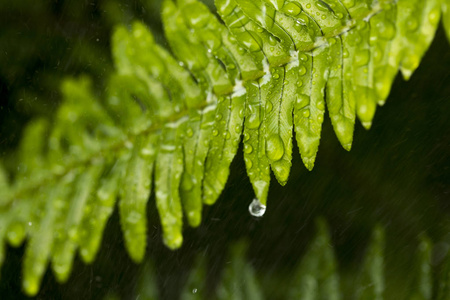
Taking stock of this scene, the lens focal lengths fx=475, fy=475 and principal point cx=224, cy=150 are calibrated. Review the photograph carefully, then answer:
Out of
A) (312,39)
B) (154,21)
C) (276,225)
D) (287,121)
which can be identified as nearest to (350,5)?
(312,39)

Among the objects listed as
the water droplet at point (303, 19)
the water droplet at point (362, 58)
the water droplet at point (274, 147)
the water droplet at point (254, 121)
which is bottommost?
the water droplet at point (274, 147)

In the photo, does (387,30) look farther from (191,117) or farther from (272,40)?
(191,117)

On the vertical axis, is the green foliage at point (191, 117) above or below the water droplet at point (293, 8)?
below

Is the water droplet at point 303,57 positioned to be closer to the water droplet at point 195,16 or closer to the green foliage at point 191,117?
the green foliage at point 191,117

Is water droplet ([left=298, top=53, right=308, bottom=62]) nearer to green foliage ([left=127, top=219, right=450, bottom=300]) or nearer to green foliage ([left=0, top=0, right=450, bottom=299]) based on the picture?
green foliage ([left=0, top=0, right=450, bottom=299])

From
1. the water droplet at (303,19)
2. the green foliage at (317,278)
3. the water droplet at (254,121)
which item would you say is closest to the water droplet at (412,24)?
the water droplet at (303,19)

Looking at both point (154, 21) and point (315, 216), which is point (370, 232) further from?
point (154, 21)

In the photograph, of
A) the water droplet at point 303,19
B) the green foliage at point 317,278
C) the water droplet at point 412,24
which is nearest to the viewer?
the water droplet at point 412,24

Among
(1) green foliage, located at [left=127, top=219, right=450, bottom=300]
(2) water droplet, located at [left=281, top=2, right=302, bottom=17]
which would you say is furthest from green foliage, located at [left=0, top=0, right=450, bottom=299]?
(1) green foliage, located at [left=127, top=219, right=450, bottom=300]

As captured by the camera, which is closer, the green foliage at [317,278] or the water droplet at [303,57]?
the water droplet at [303,57]
